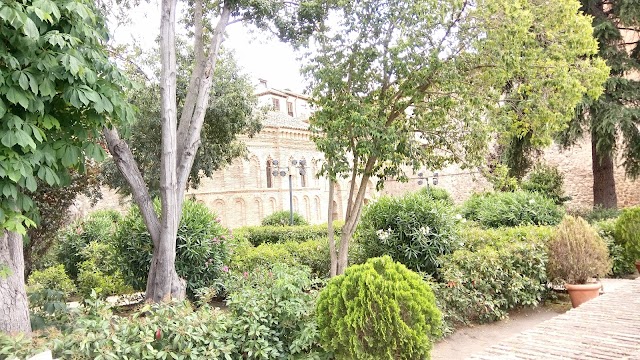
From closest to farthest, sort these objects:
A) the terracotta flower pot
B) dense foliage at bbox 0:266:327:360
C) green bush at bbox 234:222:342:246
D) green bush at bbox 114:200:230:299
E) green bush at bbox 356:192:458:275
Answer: dense foliage at bbox 0:266:327:360 < the terracotta flower pot < green bush at bbox 114:200:230:299 < green bush at bbox 356:192:458:275 < green bush at bbox 234:222:342:246

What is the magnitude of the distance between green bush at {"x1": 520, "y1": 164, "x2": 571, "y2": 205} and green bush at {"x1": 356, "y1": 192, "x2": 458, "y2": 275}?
10.8m

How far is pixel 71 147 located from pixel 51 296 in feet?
5.76

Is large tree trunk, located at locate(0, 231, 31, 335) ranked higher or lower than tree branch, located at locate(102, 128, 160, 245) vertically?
lower

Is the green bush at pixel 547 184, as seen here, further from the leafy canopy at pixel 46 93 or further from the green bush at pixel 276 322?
the leafy canopy at pixel 46 93

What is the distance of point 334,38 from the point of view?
6.52 m

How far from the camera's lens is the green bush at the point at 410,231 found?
7.40 metres

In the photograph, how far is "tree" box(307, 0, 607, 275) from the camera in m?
5.93

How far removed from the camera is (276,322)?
4000 mm

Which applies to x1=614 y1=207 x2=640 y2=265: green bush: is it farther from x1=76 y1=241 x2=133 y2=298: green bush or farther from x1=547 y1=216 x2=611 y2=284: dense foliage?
x1=76 y1=241 x2=133 y2=298: green bush

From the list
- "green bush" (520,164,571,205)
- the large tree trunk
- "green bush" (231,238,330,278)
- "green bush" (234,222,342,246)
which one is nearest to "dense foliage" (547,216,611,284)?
"green bush" (231,238,330,278)

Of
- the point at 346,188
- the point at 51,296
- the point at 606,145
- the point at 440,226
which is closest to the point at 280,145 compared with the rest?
the point at 346,188

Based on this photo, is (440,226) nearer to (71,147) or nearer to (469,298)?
(469,298)

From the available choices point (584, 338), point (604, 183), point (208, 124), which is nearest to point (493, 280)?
point (584, 338)

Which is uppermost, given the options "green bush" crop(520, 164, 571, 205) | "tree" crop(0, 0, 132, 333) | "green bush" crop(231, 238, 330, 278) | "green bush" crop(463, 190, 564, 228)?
"tree" crop(0, 0, 132, 333)
